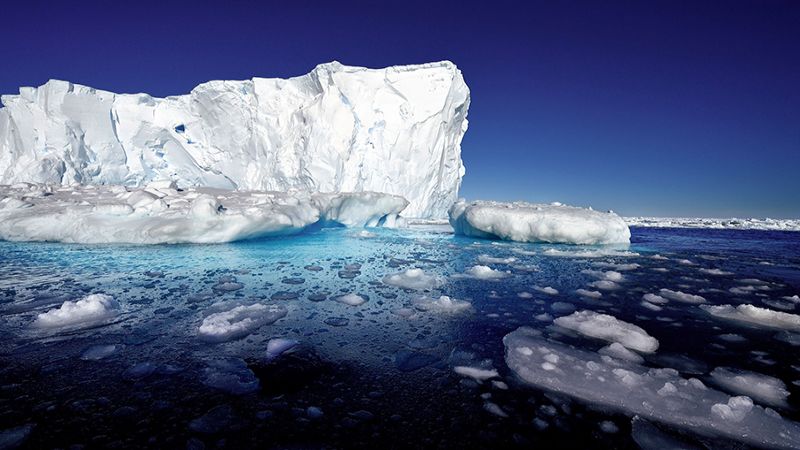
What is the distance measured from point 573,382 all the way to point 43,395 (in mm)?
3062

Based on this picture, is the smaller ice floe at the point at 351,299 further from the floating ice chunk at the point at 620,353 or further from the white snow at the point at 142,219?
the white snow at the point at 142,219

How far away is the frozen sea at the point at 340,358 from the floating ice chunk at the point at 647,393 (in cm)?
4

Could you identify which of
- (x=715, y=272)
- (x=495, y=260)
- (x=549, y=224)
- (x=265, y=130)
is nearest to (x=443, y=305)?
(x=495, y=260)

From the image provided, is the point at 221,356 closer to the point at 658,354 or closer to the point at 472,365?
the point at 472,365

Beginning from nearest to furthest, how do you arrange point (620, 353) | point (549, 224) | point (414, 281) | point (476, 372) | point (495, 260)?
point (476, 372) < point (620, 353) < point (414, 281) < point (495, 260) < point (549, 224)

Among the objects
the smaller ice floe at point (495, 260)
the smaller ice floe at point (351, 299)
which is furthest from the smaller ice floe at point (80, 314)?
the smaller ice floe at point (495, 260)

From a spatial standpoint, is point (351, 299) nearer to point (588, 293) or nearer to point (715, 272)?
point (588, 293)

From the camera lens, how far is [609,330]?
10.4ft

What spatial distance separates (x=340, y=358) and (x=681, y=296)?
4.59 meters

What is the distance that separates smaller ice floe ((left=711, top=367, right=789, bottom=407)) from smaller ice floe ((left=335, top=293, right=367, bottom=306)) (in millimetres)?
3075

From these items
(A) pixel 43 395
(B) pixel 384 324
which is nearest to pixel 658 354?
(B) pixel 384 324

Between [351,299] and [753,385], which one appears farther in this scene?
[351,299]

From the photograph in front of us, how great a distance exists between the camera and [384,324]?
11.1 ft

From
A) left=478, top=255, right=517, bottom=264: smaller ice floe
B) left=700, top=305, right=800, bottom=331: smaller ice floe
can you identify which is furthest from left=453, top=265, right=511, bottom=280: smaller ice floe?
left=700, top=305, right=800, bottom=331: smaller ice floe
